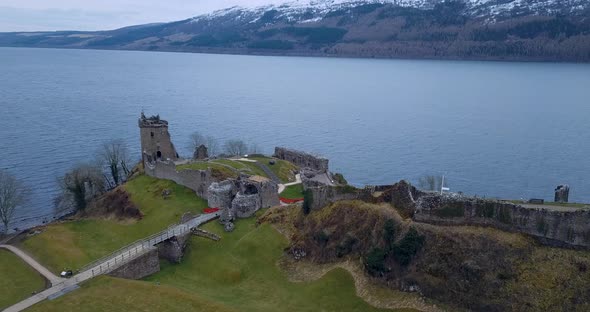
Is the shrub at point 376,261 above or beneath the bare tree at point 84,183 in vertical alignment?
above

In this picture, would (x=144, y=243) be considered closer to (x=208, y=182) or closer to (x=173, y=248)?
(x=173, y=248)

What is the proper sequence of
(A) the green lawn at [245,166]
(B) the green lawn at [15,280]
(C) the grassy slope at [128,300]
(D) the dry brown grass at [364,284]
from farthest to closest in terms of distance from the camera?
(A) the green lawn at [245,166] < (B) the green lawn at [15,280] < (C) the grassy slope at [128,300] < (D) the dry brown grass at [364,284]

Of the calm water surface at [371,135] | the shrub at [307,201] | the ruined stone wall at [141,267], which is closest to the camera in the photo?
the ruined stone wall at [141,267]

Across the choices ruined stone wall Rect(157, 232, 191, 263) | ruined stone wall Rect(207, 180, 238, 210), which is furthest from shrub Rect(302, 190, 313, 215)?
ruined stone wall Rect(157, 232, 191, 263)

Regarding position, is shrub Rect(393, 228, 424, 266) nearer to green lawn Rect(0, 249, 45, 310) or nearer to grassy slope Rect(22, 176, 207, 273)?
grassy slope Rect(22, 176, 207, 273)

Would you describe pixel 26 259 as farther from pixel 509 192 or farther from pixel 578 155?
pixel 578 155

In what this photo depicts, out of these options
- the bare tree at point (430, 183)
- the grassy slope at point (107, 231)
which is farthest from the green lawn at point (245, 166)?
the bare tree at point (430, 183)

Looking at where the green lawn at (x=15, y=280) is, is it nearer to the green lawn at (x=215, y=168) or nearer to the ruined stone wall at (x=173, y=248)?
the ruined stone wall at (x=173, y=248)

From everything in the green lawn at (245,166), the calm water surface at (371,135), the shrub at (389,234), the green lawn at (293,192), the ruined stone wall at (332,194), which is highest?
the ruined stone wall at (332,194)
